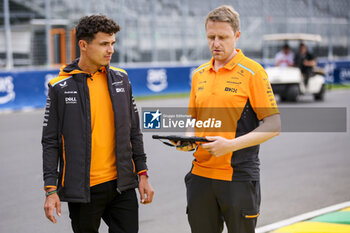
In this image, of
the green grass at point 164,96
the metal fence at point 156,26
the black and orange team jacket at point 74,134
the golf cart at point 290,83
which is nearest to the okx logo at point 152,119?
the black and orange team jacket at point 74,134

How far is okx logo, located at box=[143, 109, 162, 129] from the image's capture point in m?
3.17

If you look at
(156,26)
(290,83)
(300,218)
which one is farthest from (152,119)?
(156,26)

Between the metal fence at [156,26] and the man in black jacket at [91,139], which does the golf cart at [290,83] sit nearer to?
the metal fence at [156,26]

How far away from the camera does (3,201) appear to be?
6266mm

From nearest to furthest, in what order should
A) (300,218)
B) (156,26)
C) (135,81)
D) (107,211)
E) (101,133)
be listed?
(101,133)
(107,211)
(300,218)
(135,81)
(156,26)

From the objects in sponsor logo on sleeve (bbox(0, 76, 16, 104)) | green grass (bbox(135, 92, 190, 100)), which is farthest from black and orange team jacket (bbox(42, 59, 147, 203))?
green grass (bbox(135, 92, 190, 100))

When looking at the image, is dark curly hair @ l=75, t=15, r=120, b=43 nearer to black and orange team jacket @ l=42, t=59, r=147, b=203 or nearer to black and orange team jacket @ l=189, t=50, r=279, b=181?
black and orange team jacket @ l=42, t=59, r=147, b=203

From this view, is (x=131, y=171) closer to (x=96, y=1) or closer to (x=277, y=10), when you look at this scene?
(x=96, y=1)

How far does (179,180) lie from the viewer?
730 cm

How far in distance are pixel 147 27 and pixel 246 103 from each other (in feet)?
65.1

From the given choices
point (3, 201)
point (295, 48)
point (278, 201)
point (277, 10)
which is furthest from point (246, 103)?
point (277, 10)

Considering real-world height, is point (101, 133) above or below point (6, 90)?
above

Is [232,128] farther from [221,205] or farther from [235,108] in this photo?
[221,205]

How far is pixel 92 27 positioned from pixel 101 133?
616mm
